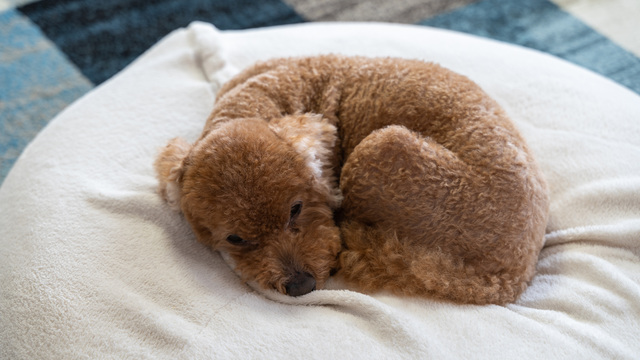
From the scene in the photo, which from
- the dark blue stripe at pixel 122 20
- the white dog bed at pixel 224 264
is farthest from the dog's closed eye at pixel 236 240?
the dark blue stripe at pixel 122 20

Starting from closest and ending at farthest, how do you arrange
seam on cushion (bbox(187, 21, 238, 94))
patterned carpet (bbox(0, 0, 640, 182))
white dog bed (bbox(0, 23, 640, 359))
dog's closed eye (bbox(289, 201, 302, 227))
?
white dog bed (bbox(0, 23, 640, 359)), dog's closed eye (bbox(289, 201, 302, 227)), seam on cushion (bbox(187, 21, 238, 94)), patterned carpet (bbox(0, 0, 640, 182))

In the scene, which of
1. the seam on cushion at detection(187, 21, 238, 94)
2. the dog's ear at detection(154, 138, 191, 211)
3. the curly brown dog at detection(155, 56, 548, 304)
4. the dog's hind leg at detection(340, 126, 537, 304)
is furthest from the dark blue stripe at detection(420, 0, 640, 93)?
the dog's ear at detection(154, 138, 191, 211)

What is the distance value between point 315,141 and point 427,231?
0.36 metres

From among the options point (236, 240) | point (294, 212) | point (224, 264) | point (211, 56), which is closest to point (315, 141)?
point (294, 212)

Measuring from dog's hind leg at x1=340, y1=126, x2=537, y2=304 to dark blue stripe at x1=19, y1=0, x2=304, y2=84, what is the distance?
1.79 m

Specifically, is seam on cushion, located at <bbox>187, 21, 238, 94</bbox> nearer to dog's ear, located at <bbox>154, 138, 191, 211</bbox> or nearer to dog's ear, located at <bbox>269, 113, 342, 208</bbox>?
dog's ear, located at <bbox>154, 138, 191, 211</bbox>

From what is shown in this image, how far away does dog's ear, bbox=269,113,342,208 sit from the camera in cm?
142

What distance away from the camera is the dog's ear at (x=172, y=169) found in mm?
1447

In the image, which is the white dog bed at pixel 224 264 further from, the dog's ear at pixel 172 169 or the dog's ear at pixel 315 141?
the dog's ear at pixel 315 141

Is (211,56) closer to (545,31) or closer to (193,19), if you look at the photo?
(193,19)

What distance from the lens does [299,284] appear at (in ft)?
4.59

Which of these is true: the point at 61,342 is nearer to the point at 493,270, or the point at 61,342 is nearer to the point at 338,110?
the point at 338,110

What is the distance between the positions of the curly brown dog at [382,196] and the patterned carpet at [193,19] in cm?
143

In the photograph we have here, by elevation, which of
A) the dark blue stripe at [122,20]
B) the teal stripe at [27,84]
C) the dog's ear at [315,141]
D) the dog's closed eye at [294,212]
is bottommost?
the teal stripe at [27,84]
